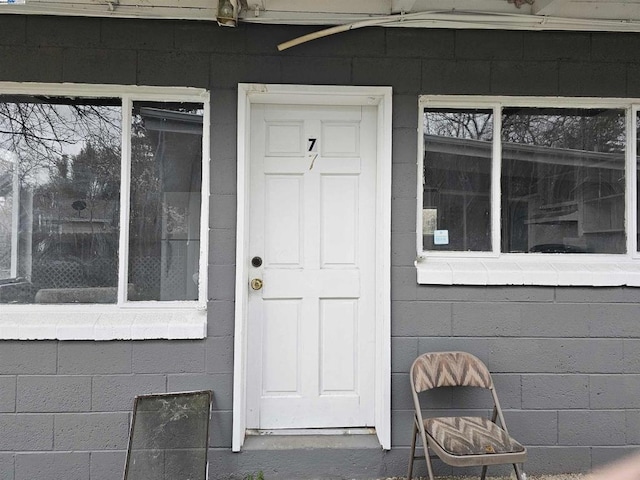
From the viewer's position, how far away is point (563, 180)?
9.27ft

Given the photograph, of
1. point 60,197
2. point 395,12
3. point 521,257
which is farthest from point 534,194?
point 60,197

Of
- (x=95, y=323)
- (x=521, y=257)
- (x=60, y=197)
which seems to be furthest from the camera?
(x=521, y=257)

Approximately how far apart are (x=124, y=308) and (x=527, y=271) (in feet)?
7.95

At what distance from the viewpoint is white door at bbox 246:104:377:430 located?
2793 mm

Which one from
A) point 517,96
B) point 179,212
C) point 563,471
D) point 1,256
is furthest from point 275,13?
point 563,471

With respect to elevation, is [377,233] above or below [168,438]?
above

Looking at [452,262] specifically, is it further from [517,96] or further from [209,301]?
[209,301]

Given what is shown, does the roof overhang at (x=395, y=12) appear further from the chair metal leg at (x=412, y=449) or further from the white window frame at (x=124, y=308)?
the chair metal leg at (x=412, y=449)

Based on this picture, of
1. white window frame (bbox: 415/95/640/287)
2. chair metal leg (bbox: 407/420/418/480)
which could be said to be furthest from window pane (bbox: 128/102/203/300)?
chair metal leg (bbox: 407/420/418/480)

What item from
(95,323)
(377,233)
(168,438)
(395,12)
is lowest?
(168,438)

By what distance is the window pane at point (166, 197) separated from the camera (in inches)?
105

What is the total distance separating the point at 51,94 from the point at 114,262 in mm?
1060

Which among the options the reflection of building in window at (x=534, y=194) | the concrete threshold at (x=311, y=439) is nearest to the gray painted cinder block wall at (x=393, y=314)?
the concrete threshold at (x=311, y=439)

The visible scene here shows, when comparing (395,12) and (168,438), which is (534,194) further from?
(168,438)
